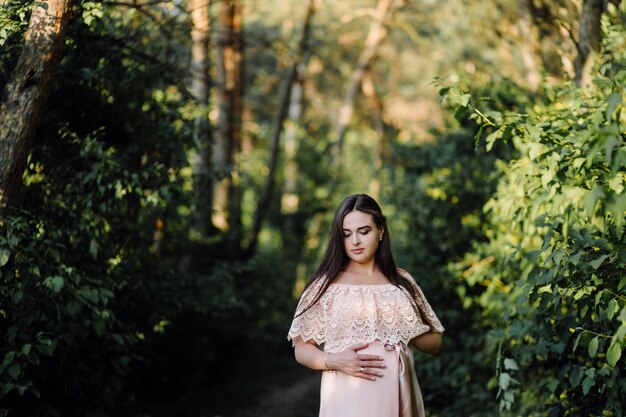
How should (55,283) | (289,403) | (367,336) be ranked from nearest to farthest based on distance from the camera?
1. (367,336)
2. (55,283)
3. (289,403)

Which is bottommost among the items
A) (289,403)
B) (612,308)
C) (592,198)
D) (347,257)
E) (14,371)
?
(289,403)

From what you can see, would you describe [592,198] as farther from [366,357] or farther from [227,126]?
[227,126]

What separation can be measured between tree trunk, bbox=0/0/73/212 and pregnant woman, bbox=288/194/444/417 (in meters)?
2.03

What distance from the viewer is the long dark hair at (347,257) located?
3.60 metres

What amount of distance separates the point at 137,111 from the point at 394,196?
445 cm

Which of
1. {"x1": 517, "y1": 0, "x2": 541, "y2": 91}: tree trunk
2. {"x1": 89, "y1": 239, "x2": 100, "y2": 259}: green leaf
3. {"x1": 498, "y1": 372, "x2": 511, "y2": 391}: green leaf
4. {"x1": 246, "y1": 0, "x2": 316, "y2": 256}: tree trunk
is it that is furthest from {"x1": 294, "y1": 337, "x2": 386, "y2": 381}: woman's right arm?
{"x1": 246, "y1": 0, "x2": 316, "y2": 256}: tree trunk

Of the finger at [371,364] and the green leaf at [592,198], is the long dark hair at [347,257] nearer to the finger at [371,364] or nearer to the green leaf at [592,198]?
the finger at [371,364]

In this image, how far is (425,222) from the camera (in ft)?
30.0

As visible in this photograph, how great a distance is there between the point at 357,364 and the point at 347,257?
60cm

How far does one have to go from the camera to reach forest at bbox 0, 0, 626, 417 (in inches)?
150

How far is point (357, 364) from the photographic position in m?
3.30

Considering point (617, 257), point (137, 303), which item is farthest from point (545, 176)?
point (137, 303)

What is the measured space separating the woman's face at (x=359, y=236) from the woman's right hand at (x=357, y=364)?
19.6 inches

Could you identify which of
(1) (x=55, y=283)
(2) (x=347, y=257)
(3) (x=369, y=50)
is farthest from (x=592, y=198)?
(3) (x=369, y=50)
